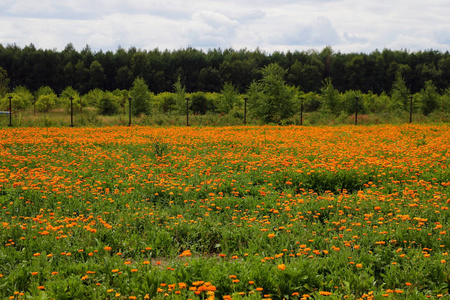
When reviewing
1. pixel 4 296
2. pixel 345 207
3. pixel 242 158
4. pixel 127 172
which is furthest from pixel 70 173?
pixel 345 207

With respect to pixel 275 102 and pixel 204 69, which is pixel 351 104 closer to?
pixel 275 102

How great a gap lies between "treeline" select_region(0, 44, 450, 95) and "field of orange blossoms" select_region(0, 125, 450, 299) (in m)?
63.6

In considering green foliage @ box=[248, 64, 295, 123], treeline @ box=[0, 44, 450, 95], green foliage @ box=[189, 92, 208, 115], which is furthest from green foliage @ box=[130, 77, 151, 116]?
treeline @ box=[0, 44, 450, 95]

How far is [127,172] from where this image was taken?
8867 mm

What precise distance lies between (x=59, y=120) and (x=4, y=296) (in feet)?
75.2

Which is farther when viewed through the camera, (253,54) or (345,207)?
(253,54)

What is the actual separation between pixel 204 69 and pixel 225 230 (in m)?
80.4

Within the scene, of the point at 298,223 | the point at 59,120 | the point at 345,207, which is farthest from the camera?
the point at 59,120

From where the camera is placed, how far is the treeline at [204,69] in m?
77.1

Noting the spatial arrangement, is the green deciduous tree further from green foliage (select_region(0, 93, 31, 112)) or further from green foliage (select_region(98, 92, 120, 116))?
green foliage (select_region(0, 93, 31, 112))

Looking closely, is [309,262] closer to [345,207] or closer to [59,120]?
[345,207]

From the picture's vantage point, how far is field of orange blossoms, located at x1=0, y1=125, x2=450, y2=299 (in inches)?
149

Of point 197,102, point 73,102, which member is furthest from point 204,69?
point 73,102

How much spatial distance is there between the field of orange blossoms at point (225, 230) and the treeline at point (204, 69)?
6365 centimetres
